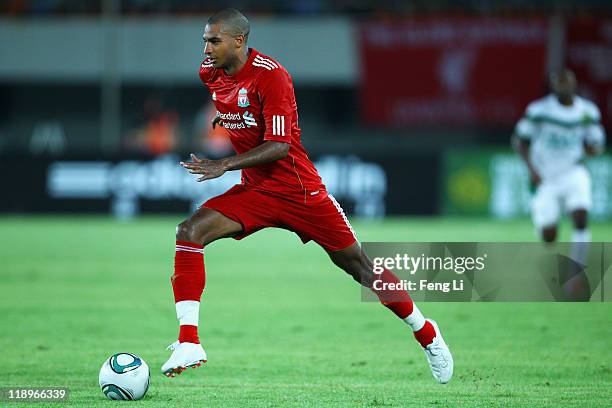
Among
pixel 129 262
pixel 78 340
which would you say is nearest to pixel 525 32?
pixel 129 262

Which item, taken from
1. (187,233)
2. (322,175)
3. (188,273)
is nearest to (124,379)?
(188,273)

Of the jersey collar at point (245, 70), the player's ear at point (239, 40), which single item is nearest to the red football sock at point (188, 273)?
the jersey collar at point (245, 70)

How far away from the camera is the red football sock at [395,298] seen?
6.78m

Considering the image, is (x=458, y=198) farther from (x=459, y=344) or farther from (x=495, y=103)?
(x=459, y=344)

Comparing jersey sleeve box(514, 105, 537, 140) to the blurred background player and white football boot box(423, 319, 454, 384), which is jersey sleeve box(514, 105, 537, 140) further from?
white football boot box(423, 319, 454, 384)

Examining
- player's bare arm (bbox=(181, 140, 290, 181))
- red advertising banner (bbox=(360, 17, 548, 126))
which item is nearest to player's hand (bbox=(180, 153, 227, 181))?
player's bare arm (bbox=(181, 140, 290, 181))

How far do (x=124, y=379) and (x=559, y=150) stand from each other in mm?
8050

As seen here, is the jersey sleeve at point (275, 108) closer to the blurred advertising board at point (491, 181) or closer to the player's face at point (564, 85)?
the player's face at point (564, 85)

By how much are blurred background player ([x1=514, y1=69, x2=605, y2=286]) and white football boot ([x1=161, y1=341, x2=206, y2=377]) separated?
286 inches

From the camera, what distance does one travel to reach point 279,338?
28.8ft

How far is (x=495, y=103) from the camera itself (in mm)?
24438

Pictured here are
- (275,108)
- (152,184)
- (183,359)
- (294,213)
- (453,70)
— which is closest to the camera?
(183,359)

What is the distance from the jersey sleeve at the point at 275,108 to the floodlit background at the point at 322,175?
4.88 feet

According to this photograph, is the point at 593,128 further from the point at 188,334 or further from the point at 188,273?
the point at 188,334
